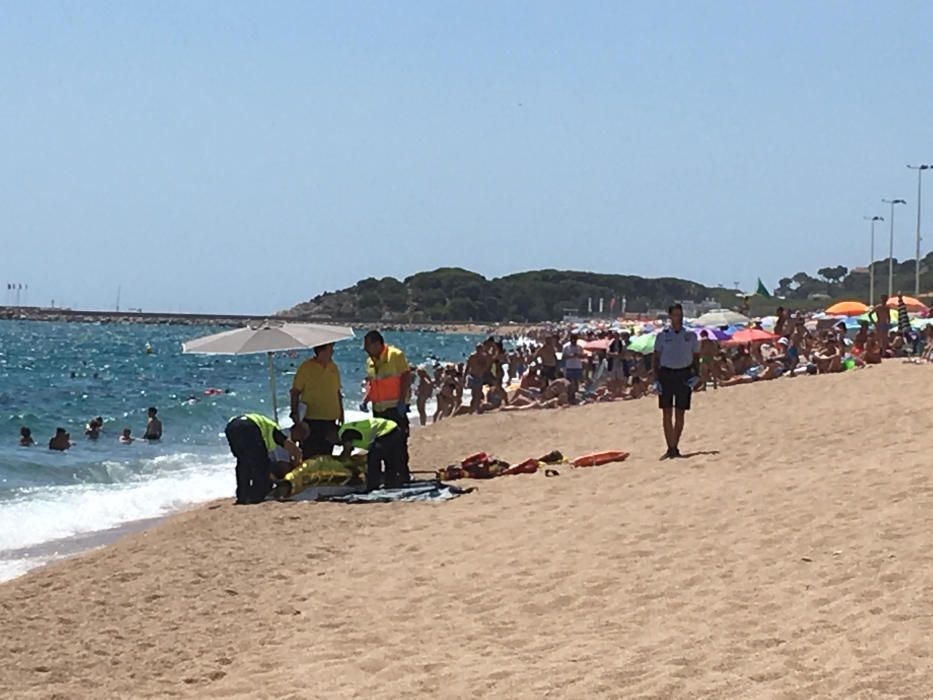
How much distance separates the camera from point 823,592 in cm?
592

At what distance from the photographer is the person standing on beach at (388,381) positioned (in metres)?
10.8

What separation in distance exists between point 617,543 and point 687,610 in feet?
5.08

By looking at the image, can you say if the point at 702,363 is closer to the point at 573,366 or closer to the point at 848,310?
the point at 573,366

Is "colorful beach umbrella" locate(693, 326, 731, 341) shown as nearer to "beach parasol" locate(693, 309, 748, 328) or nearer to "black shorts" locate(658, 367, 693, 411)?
"beach parasol" locate(693, 309, 748, 328)

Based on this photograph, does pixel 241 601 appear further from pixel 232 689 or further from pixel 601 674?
pixel 601 674

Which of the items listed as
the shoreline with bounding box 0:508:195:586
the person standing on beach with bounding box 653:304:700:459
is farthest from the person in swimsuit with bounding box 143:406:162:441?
the person standing on beach with bounding box 653:304:700:459

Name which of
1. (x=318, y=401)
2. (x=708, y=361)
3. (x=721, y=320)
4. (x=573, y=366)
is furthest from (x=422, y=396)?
(x=318, y=401)

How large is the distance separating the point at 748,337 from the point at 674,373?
12.8m

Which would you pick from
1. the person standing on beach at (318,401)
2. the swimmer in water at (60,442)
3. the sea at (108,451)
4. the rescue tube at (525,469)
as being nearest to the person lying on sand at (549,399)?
the sea at (108,451)

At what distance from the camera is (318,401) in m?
10.7

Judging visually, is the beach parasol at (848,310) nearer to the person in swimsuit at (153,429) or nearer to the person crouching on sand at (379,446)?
the person in swimsuit at (153,429)

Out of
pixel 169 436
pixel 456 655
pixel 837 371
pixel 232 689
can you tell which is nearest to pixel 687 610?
pixel 456 655

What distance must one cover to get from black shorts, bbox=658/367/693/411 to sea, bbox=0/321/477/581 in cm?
481

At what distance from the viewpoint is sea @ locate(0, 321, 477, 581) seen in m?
12.8
